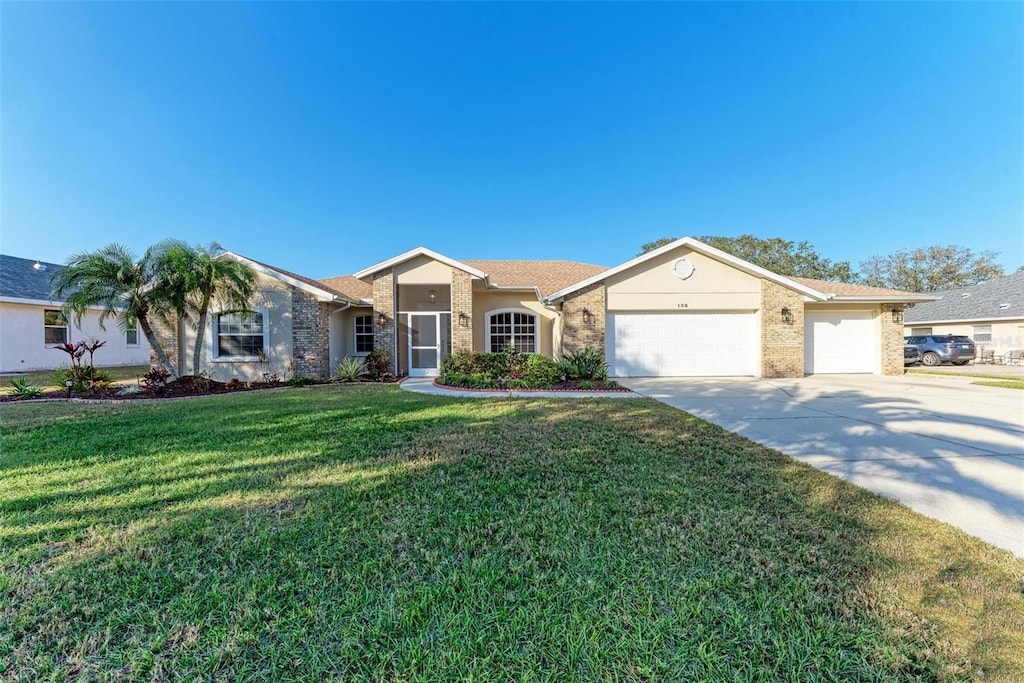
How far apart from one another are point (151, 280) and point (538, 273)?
13593 mm

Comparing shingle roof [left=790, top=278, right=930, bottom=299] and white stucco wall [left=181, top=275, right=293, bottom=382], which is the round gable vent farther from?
white stucco wall [left=181, top=275, right=293, bottom=382]

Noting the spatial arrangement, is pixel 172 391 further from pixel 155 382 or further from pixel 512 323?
pixel 512 323

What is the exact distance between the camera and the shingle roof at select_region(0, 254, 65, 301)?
14562 mm

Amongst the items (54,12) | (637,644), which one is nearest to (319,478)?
(637,644)

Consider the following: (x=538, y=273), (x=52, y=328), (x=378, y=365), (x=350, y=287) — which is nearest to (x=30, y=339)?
(x=52, y=328)

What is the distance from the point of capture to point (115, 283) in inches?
386

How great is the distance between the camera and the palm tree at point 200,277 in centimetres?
1003

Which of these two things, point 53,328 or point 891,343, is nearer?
point 891,343

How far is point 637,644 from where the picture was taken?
1.86m

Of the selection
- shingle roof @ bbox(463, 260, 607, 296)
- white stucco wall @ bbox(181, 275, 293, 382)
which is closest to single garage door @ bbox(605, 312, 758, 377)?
shingle roof @ bbox(463, 260, 607, 296)

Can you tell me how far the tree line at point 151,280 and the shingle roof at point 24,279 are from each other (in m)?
6.09

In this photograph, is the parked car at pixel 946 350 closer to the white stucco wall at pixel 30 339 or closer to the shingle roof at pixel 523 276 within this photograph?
the shingle roof at pixel 523 276

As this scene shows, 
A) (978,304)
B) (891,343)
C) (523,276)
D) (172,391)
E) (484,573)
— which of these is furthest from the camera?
(978,304)

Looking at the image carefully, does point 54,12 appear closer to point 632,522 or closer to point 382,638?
point 382,638
